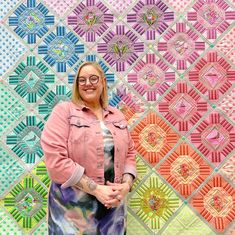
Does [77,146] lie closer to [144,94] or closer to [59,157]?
[59,157]

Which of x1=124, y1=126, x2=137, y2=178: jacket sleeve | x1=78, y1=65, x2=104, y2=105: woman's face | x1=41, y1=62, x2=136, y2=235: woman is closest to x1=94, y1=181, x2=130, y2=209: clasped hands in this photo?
x1=41, y1=62, x2=136, y2=235: woman

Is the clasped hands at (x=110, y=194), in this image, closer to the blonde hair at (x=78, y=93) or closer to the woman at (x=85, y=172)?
the woman at (x=85, y=172)

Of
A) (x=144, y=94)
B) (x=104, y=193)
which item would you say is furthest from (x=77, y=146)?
(x=144, y=94)

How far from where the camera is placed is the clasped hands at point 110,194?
4.87ft

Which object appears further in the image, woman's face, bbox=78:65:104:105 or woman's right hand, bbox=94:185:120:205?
woman's face, bbox=78:65:104:105

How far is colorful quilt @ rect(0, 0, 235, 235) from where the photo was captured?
1.90 metres

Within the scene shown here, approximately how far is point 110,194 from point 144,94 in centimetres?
62

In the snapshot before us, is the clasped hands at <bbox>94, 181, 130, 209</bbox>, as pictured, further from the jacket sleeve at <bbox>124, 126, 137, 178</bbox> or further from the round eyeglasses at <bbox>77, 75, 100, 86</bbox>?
the round eyeglasses at <bbox>77, 75, 100, 86</bbox>

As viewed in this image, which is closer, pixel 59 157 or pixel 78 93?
pixel 59 157

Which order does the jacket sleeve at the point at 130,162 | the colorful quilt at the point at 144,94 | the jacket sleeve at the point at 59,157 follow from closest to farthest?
the jacket sleeve at the point at 59,157
the jacket sleeve at the point at 130,162
the colorful quilt at the point at 144,94

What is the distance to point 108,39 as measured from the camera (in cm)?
200

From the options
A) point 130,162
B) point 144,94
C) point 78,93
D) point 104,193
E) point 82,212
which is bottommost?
point 82,212

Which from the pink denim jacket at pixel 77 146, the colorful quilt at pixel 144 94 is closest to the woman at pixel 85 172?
the pink denim jacket at pixel 77 146

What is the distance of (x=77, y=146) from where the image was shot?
5.06 feet
